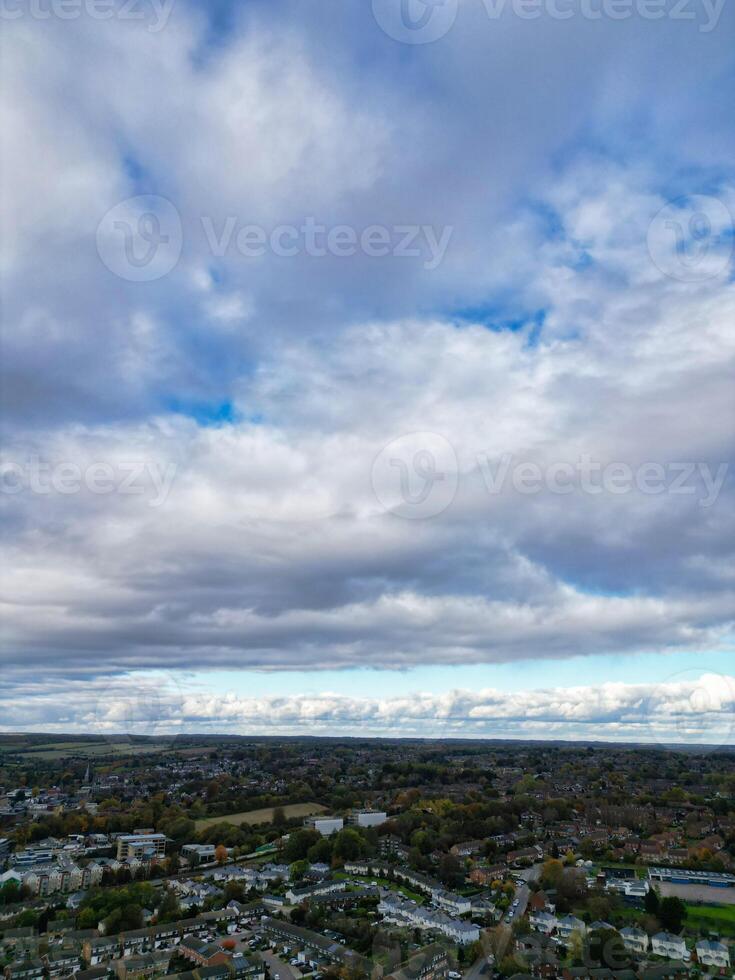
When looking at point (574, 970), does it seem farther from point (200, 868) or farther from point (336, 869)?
point (200, 868)

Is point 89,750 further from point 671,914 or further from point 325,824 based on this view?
point 671,914

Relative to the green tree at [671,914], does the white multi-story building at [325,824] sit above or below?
below

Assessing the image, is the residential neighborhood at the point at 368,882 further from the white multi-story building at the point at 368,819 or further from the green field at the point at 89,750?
the green field at the point at 89,750

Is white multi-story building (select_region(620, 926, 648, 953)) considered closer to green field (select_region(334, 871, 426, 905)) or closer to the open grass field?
green field (select_region(334, 871, 426, 905))

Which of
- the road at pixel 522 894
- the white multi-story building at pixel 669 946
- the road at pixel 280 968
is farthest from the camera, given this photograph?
the road at pixel 522 894

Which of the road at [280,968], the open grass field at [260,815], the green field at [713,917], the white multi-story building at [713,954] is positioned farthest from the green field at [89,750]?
the white multi-story building at [713,954]

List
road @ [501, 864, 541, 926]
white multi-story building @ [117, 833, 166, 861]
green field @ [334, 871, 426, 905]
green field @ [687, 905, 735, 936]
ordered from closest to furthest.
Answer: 1. green field @ [687, 905, 735, 936]
2. road @ [501, 864, 541, 926]
3. green field @ [334, 871, 426, 905]
4. white multi-story building @ [117, 833, 166, 861]

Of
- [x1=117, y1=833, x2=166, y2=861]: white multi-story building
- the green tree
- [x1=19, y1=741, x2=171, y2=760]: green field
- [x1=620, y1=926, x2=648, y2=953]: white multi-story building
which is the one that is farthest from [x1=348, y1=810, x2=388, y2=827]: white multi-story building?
[x1=19, y1=741, x2=171, y2=760]: green field
